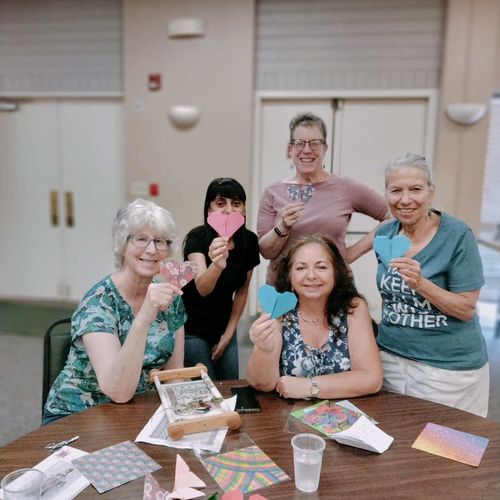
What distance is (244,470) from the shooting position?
1.14 meters

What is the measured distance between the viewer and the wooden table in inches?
42.5

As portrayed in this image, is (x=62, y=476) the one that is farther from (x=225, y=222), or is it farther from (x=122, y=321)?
(x=225, y=222)

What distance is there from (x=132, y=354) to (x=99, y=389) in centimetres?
29

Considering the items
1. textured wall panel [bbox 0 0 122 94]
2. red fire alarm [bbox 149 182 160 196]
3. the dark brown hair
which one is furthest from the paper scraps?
textured wall panel [bbox 0 0 122 94]

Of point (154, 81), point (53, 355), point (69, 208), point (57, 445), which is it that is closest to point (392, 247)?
point (57, 445)

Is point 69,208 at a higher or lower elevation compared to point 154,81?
lower

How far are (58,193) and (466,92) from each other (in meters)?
3.91

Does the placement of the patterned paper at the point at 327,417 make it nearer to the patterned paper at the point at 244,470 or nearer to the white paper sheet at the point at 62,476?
the patterned paper at the point at 244,470

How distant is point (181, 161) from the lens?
437cm

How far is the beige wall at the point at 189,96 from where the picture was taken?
162 inches

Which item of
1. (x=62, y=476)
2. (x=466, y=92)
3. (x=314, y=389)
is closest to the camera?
(x=62, y=476)

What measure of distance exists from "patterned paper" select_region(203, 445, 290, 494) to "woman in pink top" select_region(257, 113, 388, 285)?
2.83 ft

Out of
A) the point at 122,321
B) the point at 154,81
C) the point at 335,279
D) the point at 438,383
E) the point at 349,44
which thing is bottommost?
the point at 438,383

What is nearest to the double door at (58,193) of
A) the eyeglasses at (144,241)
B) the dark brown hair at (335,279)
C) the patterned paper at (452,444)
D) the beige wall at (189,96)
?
the beige wall at (189,96)
